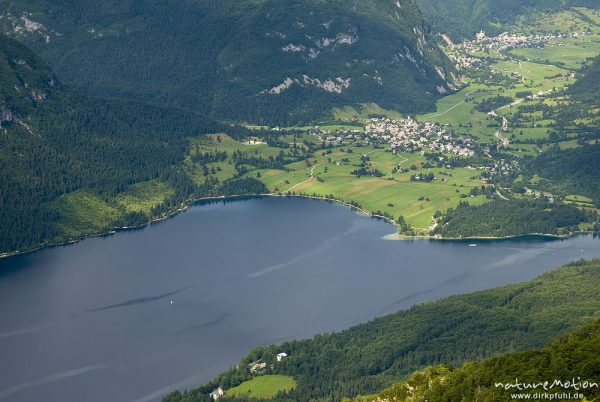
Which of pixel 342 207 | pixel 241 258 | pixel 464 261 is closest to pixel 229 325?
pixel 241 258

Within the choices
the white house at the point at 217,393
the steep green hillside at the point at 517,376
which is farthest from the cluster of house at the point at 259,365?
the steep green hillside at the point at 517,376

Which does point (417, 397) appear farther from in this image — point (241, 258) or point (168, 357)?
point (241, 258)

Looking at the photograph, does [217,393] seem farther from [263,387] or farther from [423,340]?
[423,340]

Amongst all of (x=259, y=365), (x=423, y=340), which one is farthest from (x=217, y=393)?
(x=423, y=340)

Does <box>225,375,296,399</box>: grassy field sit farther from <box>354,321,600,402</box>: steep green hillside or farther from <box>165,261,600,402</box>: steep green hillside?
<box>354,321,600,402</box>: steep green hillside

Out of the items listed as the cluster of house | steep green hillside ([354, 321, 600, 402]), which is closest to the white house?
the cluster of house

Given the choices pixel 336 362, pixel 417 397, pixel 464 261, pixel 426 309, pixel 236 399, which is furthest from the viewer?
pixel 464 261
